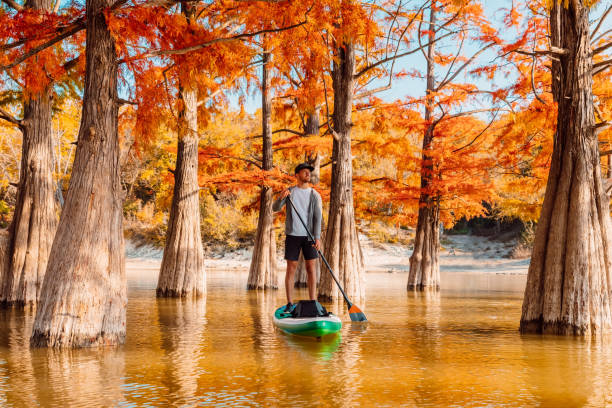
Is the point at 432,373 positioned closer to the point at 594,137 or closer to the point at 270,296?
the point at 594,137

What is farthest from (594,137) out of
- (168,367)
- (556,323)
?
(168,367)

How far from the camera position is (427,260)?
2138 centimetres

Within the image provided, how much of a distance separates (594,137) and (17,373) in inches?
306

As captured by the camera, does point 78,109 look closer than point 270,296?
No

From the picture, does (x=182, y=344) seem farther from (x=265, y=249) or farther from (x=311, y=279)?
(x=265, y=249)

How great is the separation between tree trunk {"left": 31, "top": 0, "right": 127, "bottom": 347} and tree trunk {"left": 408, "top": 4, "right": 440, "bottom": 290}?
1411 centimetres

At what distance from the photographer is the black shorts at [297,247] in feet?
30.4

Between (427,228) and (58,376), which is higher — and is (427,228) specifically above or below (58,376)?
above

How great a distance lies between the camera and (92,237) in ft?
24.1

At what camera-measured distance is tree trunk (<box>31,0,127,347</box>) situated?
7.13 meters

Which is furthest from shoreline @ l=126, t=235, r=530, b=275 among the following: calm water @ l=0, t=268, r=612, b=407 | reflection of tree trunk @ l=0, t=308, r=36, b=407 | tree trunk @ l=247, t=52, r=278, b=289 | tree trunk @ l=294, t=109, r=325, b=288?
calm water @ l=0, t=268, r=612, b=407

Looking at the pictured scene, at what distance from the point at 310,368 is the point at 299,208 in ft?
11.3

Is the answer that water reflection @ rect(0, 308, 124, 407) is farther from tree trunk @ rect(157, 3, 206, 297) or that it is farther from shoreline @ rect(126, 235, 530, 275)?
shoreline @ rect(126, 235, 530, 275)

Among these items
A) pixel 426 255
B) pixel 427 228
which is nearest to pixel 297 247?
pixel 426 255
